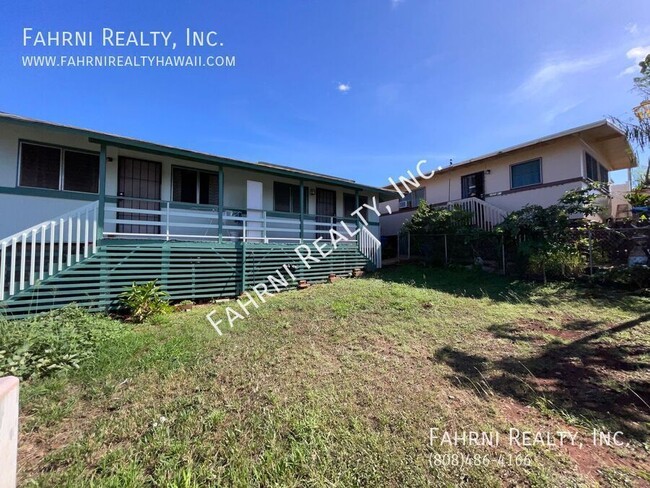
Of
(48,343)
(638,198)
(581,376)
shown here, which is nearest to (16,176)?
(48,343)

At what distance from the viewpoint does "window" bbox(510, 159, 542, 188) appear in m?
11.8

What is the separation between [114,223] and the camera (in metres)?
6.96

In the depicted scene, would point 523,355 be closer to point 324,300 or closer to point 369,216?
point 324,300

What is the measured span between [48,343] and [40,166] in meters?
5.38

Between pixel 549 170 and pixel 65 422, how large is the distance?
14795 millimetres

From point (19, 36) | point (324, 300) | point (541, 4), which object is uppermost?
point (541, 4)

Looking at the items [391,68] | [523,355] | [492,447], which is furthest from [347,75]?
[492,447]

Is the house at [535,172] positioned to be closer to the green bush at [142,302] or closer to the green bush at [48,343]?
the green bush at [142,302]

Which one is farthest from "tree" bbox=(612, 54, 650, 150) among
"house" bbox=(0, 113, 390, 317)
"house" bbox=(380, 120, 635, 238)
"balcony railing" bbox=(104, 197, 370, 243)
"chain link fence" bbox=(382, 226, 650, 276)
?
"balcony railing" bbox=(104, 197, 370, 243)

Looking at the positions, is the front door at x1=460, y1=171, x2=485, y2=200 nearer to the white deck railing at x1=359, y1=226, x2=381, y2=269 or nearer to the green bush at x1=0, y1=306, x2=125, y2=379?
the white deck railing at x1=359, y1=226, x2=381, y2=269

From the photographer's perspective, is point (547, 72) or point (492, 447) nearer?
point (492, 447)

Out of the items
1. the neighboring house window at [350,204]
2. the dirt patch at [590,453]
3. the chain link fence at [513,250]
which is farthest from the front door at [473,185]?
the dirt patch at [590,453]

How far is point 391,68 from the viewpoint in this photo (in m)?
9.48

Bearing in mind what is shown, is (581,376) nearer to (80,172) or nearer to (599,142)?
(80,172)
